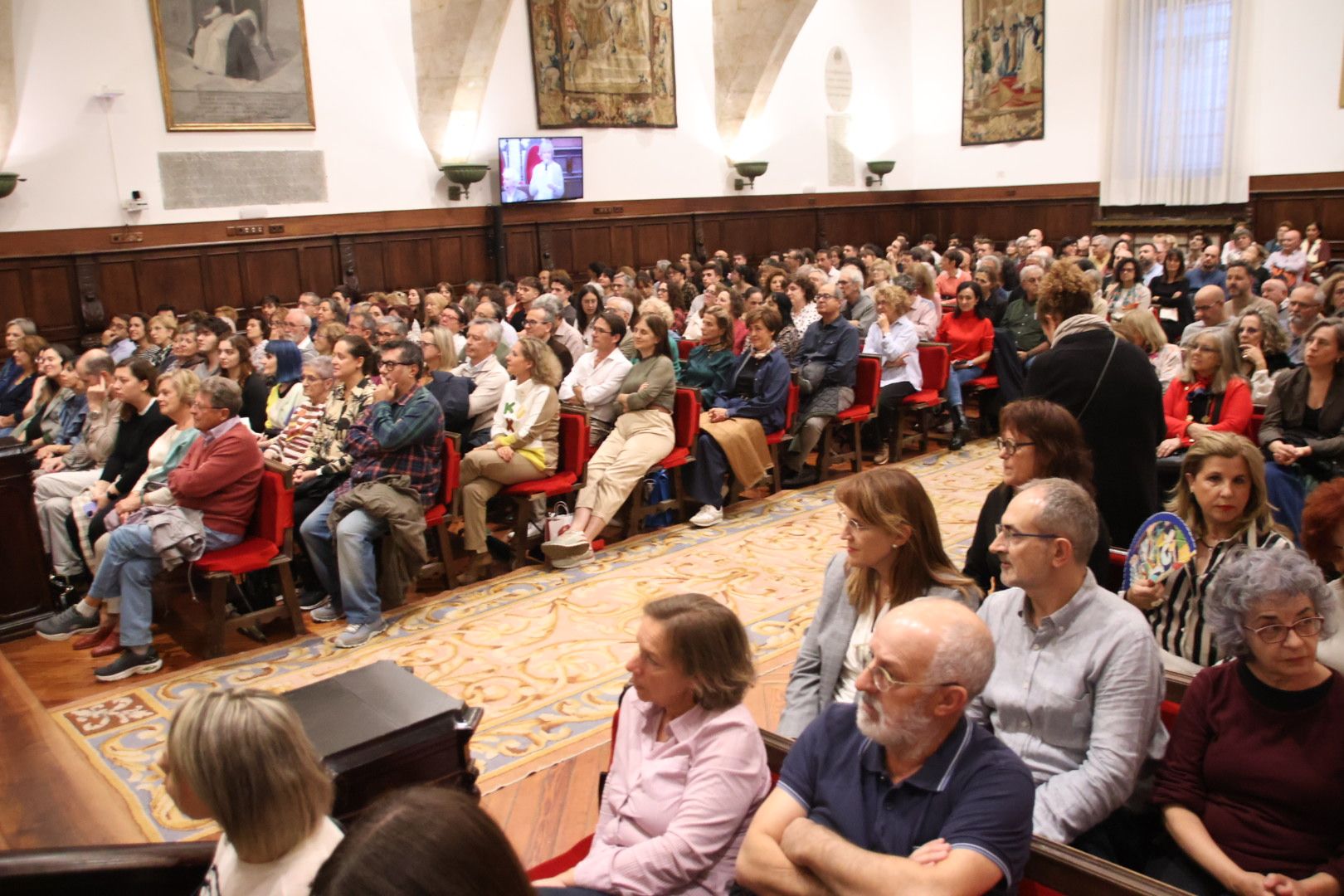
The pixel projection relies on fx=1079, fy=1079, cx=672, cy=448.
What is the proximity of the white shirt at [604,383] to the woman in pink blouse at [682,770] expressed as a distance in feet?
14.4

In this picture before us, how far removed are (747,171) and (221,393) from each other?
1245 centimetres

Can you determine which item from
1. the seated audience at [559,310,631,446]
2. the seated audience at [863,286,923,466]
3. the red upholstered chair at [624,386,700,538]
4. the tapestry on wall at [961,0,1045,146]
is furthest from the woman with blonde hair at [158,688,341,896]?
the tapestry on wall at [961,0,1045,146]

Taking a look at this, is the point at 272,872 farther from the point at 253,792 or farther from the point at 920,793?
the point at 920,793

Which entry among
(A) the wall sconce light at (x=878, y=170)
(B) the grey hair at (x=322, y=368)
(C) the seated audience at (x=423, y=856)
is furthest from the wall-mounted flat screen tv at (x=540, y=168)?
(C) the seated audience at (x=423, y=856)

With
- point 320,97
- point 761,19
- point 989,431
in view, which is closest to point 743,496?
point 989,431

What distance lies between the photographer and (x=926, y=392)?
8445 mm

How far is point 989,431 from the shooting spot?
357 inches

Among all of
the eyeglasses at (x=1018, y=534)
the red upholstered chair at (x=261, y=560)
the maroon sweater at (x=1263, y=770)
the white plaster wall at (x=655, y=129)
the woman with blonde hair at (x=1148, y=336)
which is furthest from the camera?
the white plaster wall at (x=655, y=129)

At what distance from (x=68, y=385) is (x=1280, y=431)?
7451 millimetres

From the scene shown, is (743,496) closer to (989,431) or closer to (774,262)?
(989,431)

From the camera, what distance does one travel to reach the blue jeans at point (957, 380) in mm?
8617

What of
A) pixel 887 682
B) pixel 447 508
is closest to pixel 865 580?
pixel 887 682

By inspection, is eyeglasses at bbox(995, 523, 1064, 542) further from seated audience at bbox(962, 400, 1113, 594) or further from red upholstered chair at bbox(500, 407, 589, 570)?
red upholstered chair at bbox(500, 407, 589, 570)

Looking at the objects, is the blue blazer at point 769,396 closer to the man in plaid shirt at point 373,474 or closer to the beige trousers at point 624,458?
the beige trousers at point 624,458
